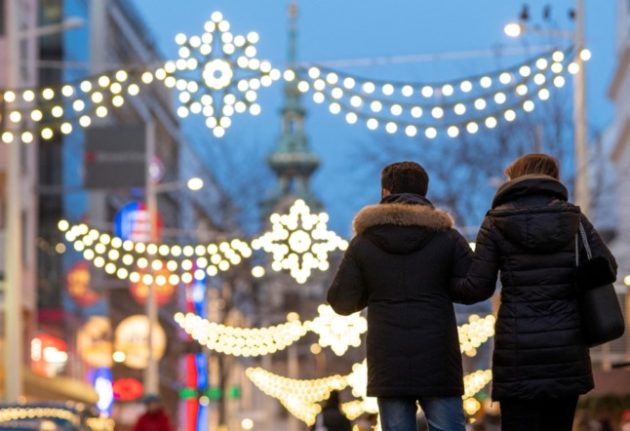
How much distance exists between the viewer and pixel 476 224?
50250mm

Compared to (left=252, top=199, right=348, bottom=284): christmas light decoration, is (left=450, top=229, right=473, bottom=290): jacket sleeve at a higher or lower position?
lower

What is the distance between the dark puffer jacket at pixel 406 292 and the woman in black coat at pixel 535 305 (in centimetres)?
28

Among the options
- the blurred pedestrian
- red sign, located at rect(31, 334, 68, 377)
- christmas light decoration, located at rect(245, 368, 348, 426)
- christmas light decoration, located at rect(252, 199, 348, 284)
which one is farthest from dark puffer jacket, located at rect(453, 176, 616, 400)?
red sign, located at rect(31, 334, 68, 377)

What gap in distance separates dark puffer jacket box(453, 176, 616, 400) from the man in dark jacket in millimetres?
267

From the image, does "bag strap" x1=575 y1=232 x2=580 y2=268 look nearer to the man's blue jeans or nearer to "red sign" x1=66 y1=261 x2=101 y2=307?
the man's blue jeans

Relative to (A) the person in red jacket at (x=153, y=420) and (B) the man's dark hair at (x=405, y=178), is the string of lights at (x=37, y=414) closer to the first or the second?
(A) the person in red jacket at (x=153, y=420)

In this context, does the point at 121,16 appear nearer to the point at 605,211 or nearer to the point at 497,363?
the point at 605,211

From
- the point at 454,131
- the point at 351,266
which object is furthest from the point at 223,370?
the point at 351,266

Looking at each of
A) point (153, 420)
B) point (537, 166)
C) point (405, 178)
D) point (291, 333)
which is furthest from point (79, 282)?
point (537, 166)

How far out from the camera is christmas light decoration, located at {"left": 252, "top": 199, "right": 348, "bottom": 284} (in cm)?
2166

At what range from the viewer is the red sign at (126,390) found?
65.7m

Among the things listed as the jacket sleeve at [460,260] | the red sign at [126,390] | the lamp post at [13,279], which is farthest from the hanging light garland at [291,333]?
the red sign at [126,390]

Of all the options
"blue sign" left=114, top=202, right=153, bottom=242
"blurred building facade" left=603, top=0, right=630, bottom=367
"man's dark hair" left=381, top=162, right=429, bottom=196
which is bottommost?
"man's dark hair" left=381, top=162, right=429, bottom=196

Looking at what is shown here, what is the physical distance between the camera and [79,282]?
65.8m
